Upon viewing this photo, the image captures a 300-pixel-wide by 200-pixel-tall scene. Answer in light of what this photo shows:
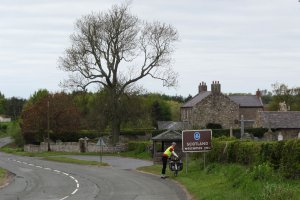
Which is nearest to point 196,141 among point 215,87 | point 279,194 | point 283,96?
point 279,194

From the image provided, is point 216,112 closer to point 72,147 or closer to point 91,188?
point 72,147

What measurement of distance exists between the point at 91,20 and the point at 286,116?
2791cm

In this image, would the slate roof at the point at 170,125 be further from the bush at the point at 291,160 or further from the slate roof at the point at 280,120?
the bush at the point at 291,160

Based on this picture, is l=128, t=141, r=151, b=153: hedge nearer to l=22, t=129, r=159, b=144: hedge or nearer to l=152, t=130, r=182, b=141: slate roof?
l=152, t=130, r=182, b=141: slate roof

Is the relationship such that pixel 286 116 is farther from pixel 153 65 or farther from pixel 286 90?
pixel 286 90

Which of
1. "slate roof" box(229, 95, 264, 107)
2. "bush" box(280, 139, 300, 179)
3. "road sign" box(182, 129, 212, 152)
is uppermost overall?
"slate roof" box(229, 95, 264, 107)

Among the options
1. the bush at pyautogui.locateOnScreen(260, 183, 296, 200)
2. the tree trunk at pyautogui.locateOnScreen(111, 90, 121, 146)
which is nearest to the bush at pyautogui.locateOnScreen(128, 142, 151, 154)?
the tree trunk at pyautogui.locateOnScreen(111, 90, 121, 146)

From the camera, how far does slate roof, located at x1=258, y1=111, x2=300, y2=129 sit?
7350 centimetres

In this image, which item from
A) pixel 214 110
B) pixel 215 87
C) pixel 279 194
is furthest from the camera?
pixel 214 110

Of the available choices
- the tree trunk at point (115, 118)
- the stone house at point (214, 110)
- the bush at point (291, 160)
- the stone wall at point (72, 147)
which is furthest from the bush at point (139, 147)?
the bush at point (291, 160)

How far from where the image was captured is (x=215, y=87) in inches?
3425

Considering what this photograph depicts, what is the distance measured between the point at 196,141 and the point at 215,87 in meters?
54.5

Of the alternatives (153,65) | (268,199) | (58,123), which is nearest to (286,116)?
(153,65)

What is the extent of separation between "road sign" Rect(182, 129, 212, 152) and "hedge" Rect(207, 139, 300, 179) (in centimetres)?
119
